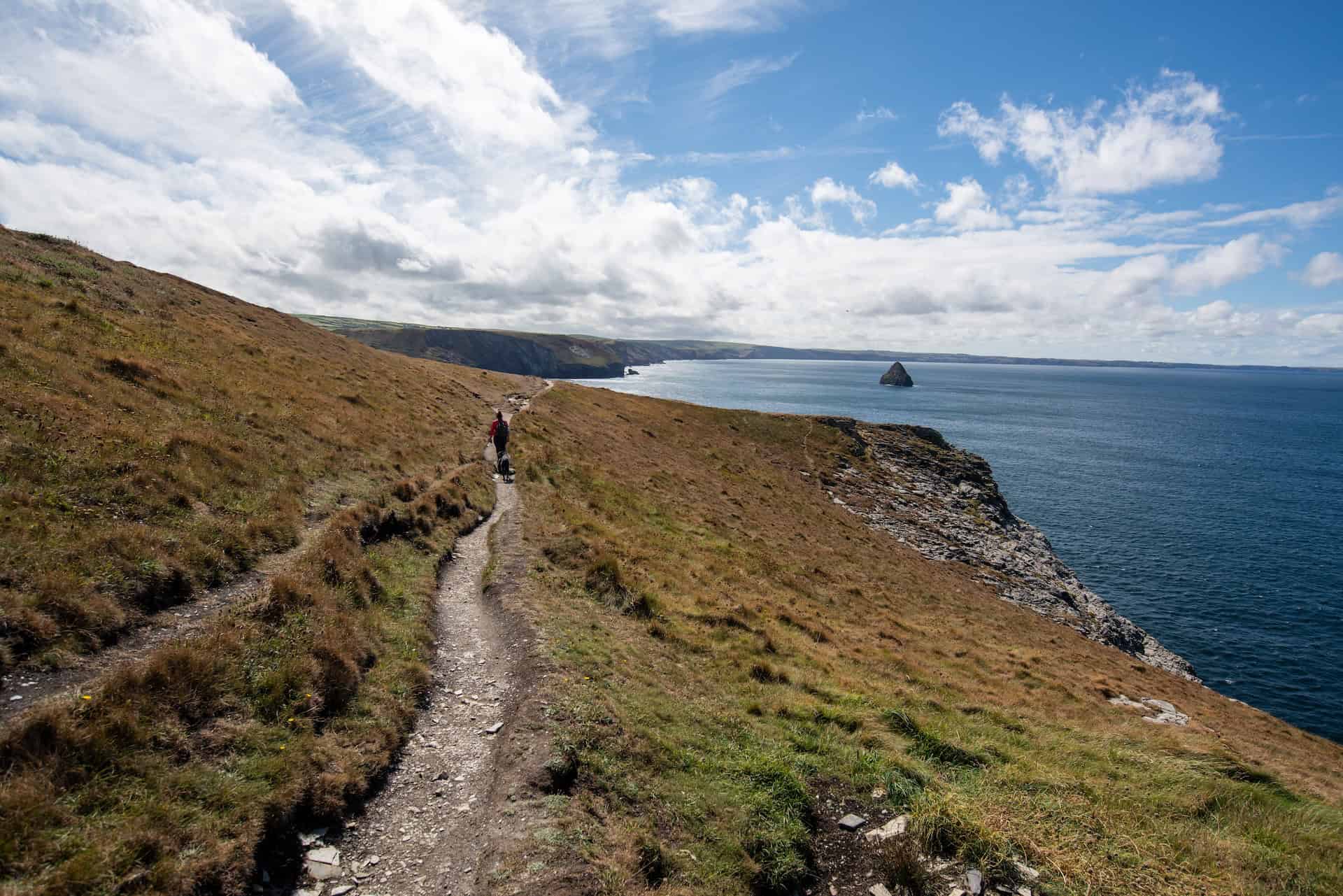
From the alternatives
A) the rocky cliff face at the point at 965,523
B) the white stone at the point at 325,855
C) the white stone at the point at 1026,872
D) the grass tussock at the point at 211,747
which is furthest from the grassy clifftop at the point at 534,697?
the rocky cliff face at the point at 965,523

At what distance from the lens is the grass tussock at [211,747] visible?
621 centimetres

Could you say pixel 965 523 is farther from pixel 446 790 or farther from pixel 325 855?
pixel 325 855

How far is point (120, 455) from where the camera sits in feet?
49.2

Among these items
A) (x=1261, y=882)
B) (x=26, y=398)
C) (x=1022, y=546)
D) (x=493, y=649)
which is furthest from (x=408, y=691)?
(x=1022, y=546)

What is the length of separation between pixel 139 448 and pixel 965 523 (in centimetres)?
6408

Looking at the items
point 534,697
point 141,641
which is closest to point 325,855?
point 534,697

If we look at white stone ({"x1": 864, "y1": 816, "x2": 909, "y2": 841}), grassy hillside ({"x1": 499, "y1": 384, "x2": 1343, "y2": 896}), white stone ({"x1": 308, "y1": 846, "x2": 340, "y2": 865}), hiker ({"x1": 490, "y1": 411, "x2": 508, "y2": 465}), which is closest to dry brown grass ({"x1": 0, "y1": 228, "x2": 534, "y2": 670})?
hiker ({"x1": 490, "y1": 411, "x2": 508, "y2": 465})

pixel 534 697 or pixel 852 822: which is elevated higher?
pixel 534 697

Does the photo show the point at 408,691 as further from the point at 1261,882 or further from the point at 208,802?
the point at 1261,882

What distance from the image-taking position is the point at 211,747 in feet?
27.3

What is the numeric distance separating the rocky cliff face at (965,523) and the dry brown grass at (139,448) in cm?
4245

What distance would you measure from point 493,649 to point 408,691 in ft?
9.18

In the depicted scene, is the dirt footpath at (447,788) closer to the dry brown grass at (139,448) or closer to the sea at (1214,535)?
the dry brown grass at (139,448)

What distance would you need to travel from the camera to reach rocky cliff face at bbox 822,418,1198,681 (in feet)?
140
